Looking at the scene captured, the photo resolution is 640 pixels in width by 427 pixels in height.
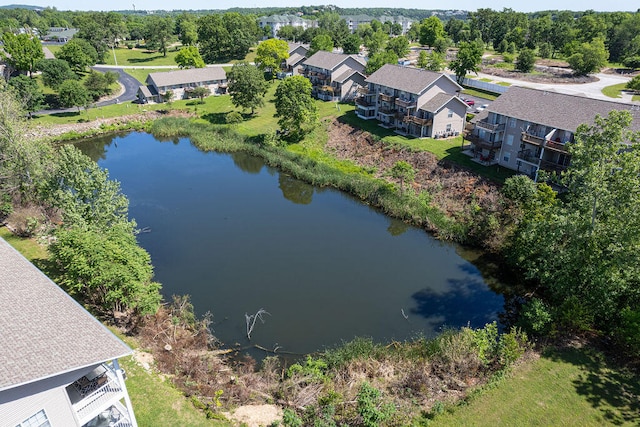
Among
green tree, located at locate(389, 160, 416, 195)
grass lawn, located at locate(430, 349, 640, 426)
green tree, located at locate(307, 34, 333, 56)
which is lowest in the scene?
grass lawn, located at locate(430, 349, 640, 426)

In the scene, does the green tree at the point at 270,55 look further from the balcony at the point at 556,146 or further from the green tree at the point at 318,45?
the balcony at the point at 556,146

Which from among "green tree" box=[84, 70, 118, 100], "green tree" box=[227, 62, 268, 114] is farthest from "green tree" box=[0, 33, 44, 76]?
"green tree" box=[227, 62, 268, 114]

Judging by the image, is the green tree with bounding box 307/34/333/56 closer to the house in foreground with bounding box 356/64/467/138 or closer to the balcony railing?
the house in foreground with bounding box 356/64/467/138

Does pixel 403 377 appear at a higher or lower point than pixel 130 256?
lower

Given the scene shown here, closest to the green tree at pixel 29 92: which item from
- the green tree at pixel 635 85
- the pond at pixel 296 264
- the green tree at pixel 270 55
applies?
the pond at pixel 296 264

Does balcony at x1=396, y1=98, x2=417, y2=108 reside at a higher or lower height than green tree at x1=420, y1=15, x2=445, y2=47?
lower

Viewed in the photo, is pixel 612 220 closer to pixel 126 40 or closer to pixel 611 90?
pixel 611 90

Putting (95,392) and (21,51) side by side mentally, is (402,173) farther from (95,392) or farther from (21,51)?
(21,51)

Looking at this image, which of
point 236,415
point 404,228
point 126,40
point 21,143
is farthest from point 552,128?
point 126,40
